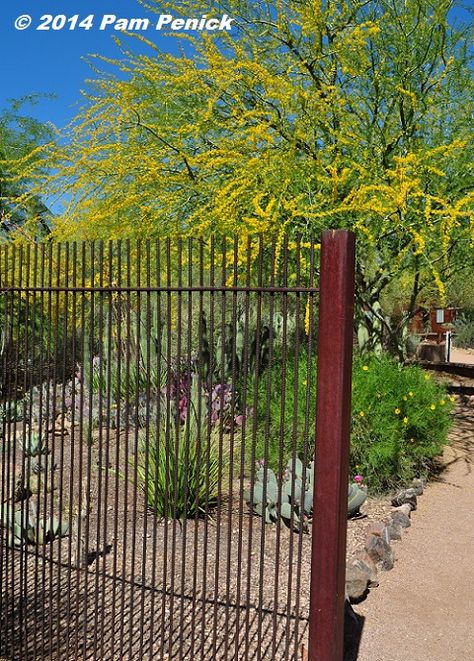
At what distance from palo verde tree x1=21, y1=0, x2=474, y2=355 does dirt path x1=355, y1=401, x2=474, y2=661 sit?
3038 mm

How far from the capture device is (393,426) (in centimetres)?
710

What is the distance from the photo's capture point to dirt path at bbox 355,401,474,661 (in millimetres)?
4230

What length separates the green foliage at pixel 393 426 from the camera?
280 inches

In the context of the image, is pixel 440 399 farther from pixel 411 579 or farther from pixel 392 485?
pixel 411 579

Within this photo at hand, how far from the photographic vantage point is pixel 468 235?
902 cm

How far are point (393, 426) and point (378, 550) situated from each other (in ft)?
6.35

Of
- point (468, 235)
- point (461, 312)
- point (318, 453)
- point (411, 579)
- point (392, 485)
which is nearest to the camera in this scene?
point (318, 453)

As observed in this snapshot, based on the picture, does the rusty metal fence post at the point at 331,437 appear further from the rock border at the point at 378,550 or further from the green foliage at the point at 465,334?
the green foliage at the point at 465,334

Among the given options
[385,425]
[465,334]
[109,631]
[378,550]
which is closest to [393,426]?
[385,425]

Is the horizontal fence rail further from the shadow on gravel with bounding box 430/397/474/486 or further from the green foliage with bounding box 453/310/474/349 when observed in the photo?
the green foliage with bounding box 453/310/474/349

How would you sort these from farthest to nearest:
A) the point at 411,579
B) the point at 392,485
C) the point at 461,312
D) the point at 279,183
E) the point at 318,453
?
the point at 461,312
the point at 279,183
the point at 392,485
the point at 411,579
the point at 318,453

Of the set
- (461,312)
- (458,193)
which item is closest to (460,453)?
(458,193)

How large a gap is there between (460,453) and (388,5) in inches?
226

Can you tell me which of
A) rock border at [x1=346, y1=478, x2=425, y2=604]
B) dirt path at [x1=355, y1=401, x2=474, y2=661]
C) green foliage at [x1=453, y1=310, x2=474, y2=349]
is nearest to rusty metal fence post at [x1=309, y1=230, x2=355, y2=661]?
dirt path at [x1=355, y1=401, x2=474, y2=661]
